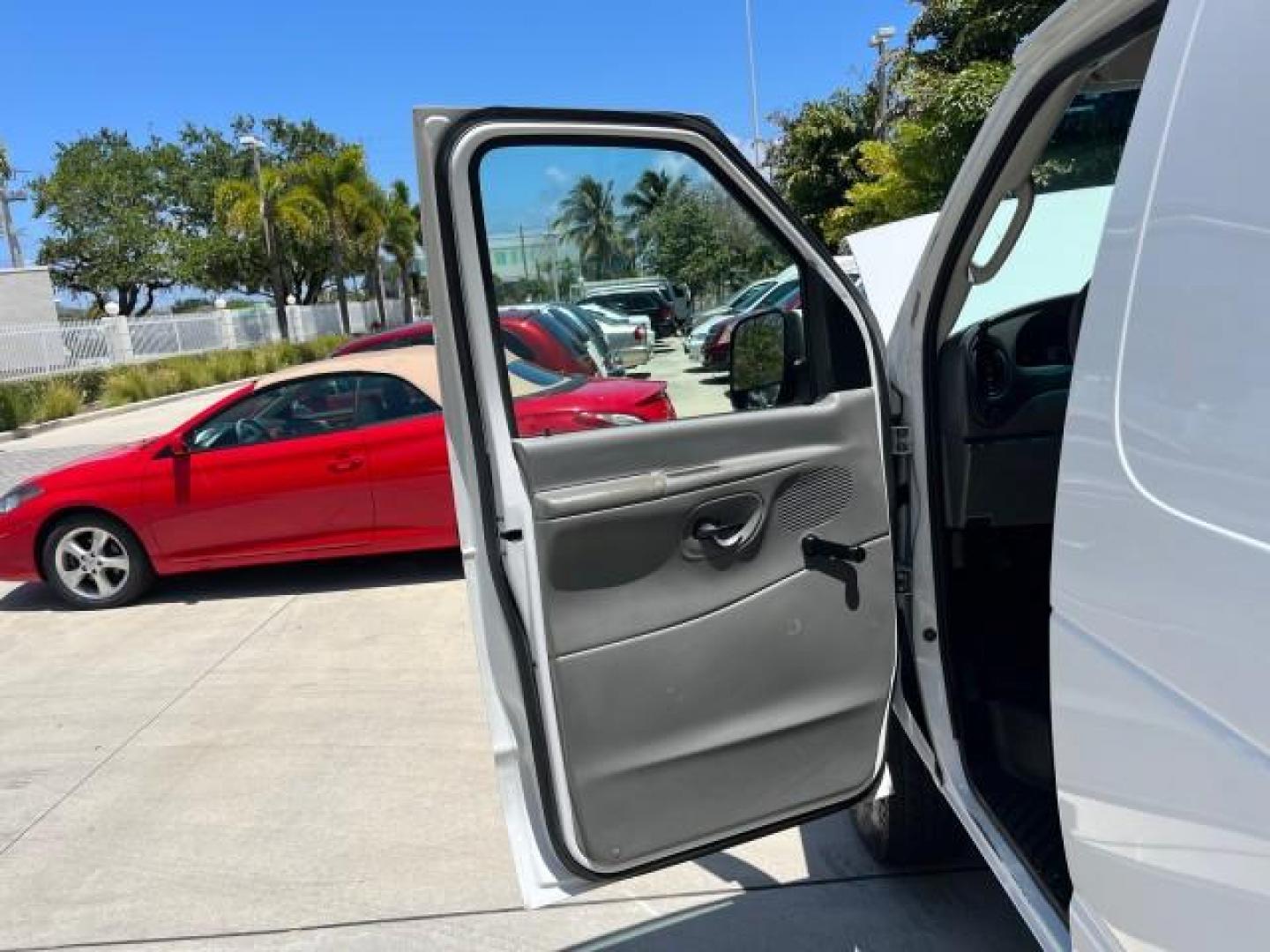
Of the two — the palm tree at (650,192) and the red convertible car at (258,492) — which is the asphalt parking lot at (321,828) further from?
the red convertible car at (258,492)

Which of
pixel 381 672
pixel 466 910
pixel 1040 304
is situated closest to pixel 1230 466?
pixel 1040 304

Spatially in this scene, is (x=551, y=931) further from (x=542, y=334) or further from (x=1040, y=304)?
(x=1040, y=304)

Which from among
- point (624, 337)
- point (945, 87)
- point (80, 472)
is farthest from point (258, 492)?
point (945, 87)

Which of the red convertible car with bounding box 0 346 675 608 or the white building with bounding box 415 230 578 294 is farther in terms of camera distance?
the red convertible car with bounding box 0 346 675 608

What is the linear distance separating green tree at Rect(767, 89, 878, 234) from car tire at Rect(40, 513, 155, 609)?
20.9 m

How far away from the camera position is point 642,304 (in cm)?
263

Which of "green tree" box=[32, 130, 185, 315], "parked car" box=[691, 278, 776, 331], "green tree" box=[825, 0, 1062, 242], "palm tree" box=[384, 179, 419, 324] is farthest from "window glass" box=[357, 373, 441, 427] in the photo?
"green tree" box=[32, 130, 185, 315]

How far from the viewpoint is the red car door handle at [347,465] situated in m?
6.10

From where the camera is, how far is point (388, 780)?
3871mm

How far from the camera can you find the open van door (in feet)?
6.41

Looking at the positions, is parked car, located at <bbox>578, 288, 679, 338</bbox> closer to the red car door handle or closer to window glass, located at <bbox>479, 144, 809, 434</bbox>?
window glass, located at <bbox>479, 144, 809, 434</bbox>

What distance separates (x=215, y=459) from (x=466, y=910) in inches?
160

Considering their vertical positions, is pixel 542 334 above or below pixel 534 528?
above

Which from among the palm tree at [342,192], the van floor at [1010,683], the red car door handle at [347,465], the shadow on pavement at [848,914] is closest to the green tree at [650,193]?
the van floor at [1010,683]
